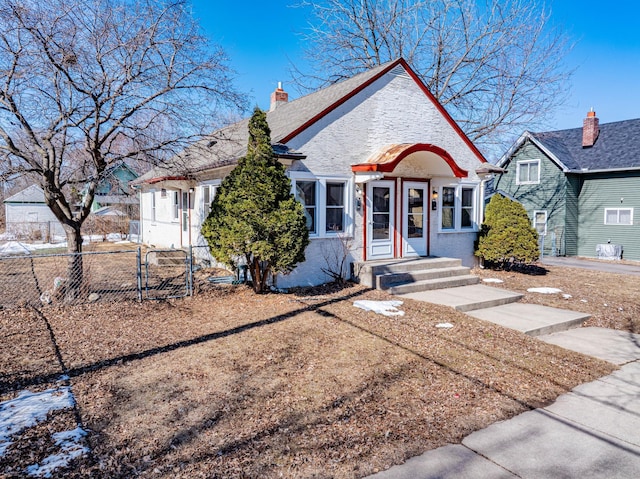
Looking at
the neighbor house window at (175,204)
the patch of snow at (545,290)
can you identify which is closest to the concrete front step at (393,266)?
the patch of snow at (545,290)

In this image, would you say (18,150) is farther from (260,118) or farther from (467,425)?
(467,425)

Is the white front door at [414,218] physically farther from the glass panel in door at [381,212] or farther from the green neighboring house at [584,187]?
the green neighboring house at [584,187]

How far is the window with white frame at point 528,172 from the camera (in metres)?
21.7

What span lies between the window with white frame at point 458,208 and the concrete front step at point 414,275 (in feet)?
6.42

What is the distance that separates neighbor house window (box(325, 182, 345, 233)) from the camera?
33.7 ft

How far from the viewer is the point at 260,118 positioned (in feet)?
28.0

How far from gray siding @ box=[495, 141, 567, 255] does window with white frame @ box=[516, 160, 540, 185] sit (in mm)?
166

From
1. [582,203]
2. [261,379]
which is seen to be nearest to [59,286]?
[261,379]

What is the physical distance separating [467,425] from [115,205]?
A: 30613 mm

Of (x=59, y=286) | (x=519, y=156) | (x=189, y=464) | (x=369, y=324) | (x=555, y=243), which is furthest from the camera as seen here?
(x=519, y=156)

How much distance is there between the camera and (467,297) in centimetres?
893

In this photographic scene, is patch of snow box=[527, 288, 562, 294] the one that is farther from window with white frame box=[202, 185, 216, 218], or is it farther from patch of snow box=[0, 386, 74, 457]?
patch of snow box=[0, 386, 74, 457]

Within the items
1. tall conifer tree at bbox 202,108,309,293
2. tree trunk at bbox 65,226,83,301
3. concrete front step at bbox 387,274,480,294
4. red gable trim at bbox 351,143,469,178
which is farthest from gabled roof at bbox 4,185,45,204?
concrete front step at bbox 387,274,480,294

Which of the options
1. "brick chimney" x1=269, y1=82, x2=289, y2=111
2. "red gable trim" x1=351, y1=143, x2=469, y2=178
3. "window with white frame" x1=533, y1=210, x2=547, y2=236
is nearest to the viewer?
"red gable trim" x1=351, y1=143, x2=469, y2=178
